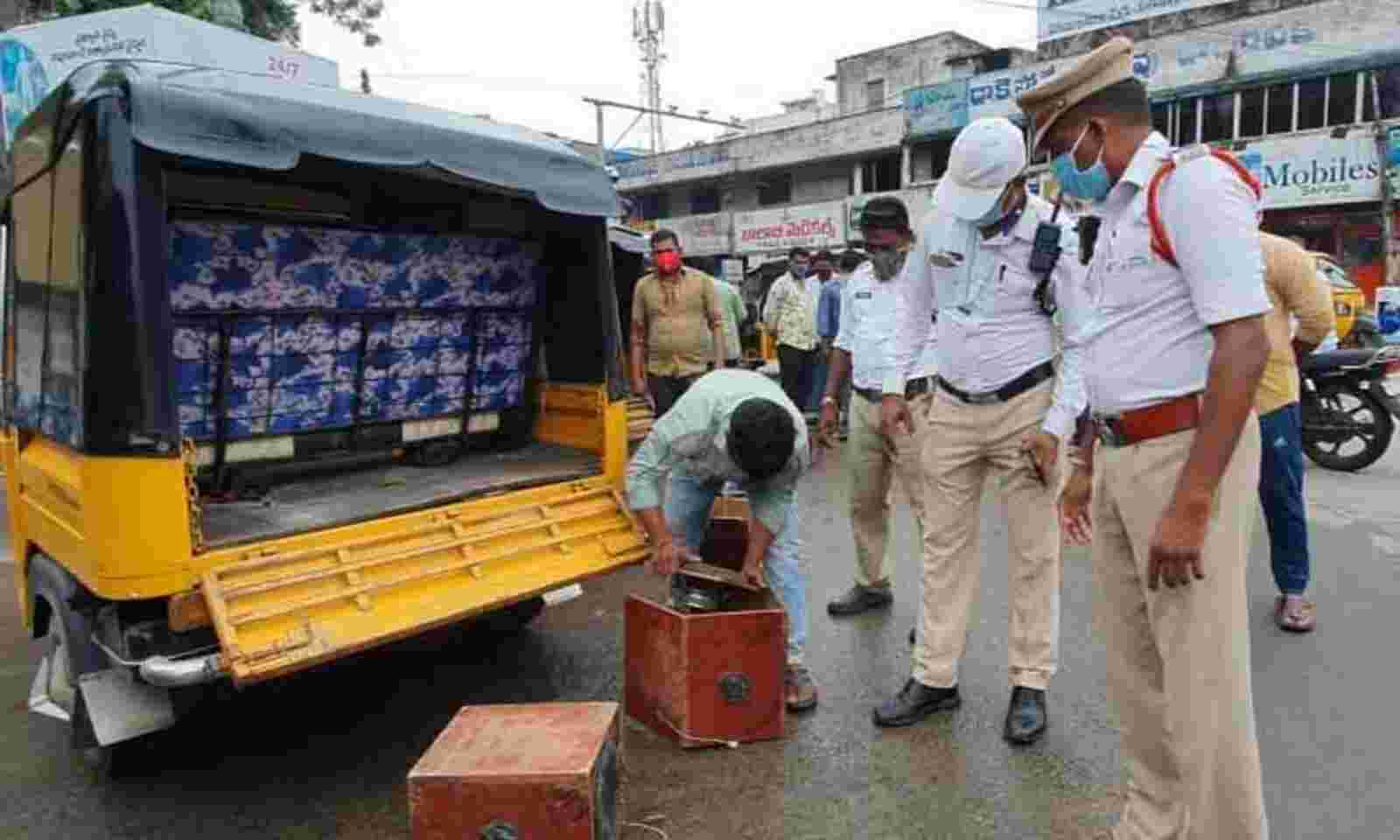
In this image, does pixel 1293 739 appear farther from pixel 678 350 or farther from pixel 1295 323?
pixel 678 350

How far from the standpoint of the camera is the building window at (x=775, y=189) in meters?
34.2

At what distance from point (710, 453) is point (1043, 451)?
1.09 meters

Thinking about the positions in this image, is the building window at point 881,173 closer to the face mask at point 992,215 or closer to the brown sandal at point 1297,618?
the brown sandal at point 1297,618

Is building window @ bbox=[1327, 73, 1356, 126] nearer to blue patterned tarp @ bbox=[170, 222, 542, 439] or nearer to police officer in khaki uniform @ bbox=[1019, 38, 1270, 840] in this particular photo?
blue patterned tarp @ bbox=[170, 222, 542, 439]

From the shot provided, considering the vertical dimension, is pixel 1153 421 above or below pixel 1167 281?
below

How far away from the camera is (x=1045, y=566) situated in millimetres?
3316

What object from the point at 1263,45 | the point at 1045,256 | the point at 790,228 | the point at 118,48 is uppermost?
the point at 1263,45

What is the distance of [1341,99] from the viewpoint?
807 inches

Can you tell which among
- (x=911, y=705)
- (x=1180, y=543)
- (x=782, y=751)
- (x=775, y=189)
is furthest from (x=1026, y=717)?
(x=775, y=189)

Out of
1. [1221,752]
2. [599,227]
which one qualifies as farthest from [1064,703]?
[599,227]

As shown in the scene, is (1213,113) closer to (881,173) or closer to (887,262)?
(881,173)

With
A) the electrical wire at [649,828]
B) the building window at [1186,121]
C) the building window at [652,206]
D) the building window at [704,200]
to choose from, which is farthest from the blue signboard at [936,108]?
the electrical wire at [649,828]

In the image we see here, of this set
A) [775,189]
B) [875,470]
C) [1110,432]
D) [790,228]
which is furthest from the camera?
[775,189]

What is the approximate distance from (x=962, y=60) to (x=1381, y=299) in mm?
17181
